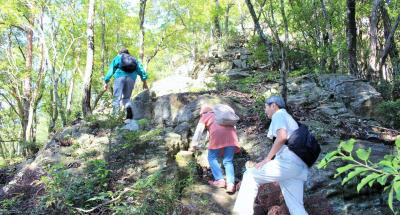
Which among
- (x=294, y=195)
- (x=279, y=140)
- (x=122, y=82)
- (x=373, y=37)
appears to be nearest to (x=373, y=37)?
(x=373, y=37)

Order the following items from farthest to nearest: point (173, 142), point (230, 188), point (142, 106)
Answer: point (142, 106)
point (173, 142)
point (230, 188)

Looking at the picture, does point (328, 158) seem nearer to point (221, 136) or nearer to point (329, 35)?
point (221, 136)

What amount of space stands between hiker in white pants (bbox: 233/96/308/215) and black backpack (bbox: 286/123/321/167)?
0.06 meters

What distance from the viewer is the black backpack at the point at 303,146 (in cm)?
462

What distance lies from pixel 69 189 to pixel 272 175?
10.7 feet

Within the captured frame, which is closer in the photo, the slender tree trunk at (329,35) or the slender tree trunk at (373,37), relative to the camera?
the slender tree trunk at (373,37)

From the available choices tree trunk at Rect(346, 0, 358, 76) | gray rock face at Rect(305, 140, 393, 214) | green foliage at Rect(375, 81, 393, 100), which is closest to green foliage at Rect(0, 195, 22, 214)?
gray rock face at Rect(305, 140, 393, 214)

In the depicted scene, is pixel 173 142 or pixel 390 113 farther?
pixel 390 113

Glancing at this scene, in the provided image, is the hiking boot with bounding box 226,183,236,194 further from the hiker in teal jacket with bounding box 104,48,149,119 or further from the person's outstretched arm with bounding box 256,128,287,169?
the hiker in teal jacket with bounding box 104,48,149,119

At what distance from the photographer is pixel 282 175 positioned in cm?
462

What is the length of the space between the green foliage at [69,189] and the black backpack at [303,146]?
9.94 ft

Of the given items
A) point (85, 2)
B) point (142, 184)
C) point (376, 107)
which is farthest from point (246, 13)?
point (142, 184)

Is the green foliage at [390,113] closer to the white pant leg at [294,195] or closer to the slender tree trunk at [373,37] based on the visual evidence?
the slender tree trunk at [373,37]

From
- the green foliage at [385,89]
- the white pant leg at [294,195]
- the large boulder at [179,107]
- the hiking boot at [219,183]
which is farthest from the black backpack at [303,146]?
the green foliage at [385,89]
